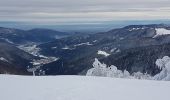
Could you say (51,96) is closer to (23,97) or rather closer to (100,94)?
(23,97)

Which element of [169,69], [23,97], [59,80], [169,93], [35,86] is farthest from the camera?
[169,69]

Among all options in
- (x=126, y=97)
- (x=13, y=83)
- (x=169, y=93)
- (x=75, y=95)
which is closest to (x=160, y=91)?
(x=169, y=93)

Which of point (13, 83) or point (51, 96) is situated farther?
point (13, 83)

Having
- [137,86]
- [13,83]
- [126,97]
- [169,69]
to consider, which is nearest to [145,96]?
[126,97]

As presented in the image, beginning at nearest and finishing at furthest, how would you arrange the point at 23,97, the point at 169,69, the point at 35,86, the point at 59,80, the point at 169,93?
1. the point at 23,97
2. the point at 169,93
3. the point at 35,86
4. the point at 59,80
5. the point at 169,69

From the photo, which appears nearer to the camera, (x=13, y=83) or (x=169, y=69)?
(x=13, y=83)

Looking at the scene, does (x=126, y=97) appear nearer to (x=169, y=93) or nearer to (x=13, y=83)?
(x=169, y=93)
